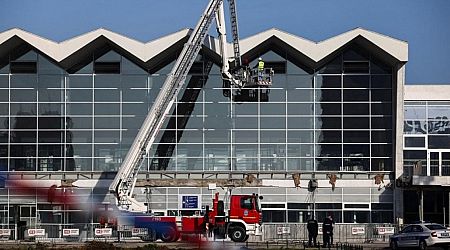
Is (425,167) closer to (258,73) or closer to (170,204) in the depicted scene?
(258,73)

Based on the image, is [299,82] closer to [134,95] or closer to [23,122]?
[134,95]

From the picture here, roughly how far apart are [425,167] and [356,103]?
5636 mm

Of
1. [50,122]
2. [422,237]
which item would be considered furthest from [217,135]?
[422,237]

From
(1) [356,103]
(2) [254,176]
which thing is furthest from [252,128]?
(1) [356,103]

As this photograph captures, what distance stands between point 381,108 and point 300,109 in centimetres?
483

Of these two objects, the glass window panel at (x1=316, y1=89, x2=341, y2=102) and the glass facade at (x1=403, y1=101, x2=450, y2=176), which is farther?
the glass facade at (x1=403, y1=101, x2=450, y2=176)

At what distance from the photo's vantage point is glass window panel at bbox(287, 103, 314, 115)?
55.1 meters

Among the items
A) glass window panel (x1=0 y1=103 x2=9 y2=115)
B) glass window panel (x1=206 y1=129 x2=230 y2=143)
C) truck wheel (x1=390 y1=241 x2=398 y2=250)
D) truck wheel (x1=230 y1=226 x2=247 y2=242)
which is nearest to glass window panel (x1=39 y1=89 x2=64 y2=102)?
glass window panel (x1=0 y1=103 x2=9 y2=115)

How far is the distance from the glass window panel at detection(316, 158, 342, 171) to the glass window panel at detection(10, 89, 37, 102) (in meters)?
17.3

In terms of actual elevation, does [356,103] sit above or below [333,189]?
above

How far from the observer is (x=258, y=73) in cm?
5481

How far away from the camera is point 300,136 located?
5491 cm

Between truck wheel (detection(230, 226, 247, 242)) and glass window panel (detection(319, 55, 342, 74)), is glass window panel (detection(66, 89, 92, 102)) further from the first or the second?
truck wheel (detection(230, 226, 247, 242))

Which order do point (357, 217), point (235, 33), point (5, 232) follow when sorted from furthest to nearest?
point (357, 217) < point (235, 33) < point (5, 232)
